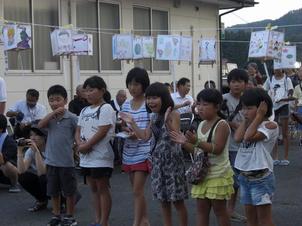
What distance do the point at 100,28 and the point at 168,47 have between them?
2.43 metres

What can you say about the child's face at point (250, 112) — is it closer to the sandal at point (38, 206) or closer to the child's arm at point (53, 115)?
the child's arm at point (53, 115)

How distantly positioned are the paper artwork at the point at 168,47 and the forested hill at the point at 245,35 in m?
5.72

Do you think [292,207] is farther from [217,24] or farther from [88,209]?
[217,24]

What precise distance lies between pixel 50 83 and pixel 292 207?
7379 mm

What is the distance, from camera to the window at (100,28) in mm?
13609

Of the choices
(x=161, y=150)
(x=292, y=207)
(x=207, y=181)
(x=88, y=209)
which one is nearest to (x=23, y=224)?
(x=88, y=209)

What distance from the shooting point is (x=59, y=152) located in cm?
598

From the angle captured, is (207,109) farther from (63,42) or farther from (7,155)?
(63,42)

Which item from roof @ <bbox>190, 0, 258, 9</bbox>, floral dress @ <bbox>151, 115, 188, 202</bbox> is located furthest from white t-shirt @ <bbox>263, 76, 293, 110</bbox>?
roof @ <bbox>190, 0, 258, 9</bbox>

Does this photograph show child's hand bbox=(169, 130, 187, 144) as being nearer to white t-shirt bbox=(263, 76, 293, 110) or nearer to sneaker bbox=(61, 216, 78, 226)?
sneaker bbox=(61, 216, 78, 226)

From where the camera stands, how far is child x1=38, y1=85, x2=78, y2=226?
5.98 metres

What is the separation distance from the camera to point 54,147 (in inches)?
236

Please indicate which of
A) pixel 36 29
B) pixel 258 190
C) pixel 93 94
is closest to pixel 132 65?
pixel 36 29

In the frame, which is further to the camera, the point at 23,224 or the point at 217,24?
the point at 217,24
